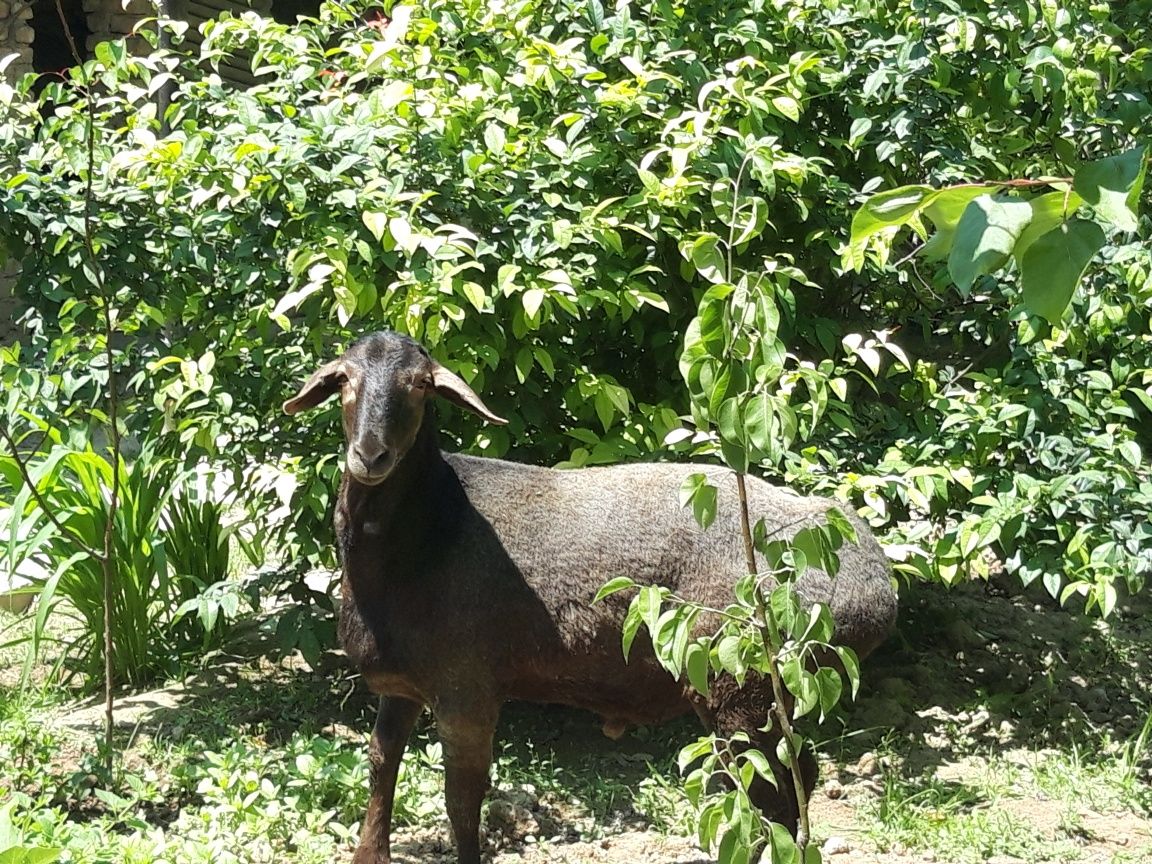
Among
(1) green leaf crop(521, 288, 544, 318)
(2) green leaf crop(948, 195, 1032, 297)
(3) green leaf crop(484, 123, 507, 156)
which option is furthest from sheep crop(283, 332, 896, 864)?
(2) green leaf crop(948, 195, 1032, 297)

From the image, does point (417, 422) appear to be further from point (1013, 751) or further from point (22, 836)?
point (1013, 751)

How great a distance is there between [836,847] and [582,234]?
251 cm

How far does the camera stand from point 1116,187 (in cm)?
133

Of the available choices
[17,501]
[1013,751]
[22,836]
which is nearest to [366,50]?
[17,501]

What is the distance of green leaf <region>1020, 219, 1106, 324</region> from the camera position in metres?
1.36

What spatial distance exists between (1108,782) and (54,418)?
456cm

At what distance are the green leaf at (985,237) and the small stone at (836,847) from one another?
395 cm

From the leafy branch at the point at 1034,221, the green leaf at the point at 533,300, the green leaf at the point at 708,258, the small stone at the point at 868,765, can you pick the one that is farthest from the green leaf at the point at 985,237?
the small stone at the point at 868,765

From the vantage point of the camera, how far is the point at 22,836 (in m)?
3.81

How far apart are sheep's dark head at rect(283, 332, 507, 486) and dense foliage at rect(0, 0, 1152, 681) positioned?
14.8 inches

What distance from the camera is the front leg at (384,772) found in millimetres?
4723

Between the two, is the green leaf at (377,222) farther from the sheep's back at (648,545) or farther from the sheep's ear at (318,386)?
the sheep's back at (648,545)

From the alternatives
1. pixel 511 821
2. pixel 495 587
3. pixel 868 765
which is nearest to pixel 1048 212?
pixel 495 587

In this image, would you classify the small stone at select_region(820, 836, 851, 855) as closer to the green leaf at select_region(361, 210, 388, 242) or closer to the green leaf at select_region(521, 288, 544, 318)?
the green leaf at select_region(521, 288, 544, 318)
